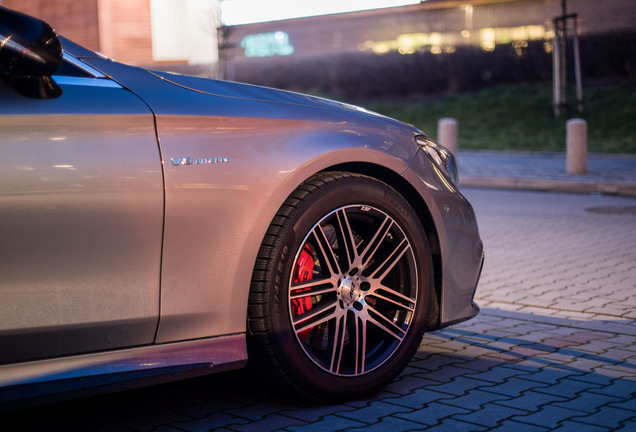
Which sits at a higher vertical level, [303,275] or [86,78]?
[86,78]

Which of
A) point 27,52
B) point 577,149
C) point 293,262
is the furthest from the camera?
point 577,149

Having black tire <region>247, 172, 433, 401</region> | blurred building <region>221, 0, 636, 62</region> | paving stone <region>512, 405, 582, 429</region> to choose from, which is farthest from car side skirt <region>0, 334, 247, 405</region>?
blurred building <region>221, 0, 636, 62</region>

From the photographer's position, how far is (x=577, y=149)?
47.3ft

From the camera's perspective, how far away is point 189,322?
9.77 ft

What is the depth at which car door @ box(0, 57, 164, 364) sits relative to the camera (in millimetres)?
2586

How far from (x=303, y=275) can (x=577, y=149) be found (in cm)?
1191

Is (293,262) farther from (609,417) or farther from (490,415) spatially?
(609,417)

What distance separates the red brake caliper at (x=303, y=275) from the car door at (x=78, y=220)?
639mm

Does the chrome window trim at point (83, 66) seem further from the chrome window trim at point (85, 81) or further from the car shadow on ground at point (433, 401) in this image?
the car shadow on ground at point (433, 401)

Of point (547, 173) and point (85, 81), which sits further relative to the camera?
point (547, 173)

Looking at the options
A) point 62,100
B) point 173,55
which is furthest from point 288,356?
point 173,55

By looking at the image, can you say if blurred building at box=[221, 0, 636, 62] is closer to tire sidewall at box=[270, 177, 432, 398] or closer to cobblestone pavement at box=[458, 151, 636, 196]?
cobblestone pavement at box=[458, 151, 636, 196]

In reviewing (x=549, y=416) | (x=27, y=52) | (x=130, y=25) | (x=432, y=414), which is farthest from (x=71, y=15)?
(x=549, y=416)

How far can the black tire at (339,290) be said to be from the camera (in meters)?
3.17
